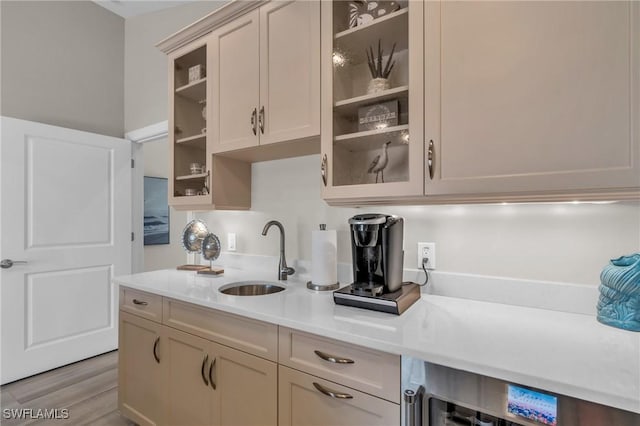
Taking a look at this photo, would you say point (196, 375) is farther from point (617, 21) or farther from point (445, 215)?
point (617, 21)

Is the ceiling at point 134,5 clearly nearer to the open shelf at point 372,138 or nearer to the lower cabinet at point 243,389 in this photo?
the open shelf at point 372,138

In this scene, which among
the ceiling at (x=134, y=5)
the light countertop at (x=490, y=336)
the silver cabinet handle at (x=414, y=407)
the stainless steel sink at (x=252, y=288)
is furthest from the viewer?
the ceiling at (x=134, y=5)

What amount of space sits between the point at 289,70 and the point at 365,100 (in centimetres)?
43

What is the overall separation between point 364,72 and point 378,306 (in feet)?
3.41

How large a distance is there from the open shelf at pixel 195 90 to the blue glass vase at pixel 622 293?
2.14 metres

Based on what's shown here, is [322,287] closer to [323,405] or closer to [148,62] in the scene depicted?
[323,405]

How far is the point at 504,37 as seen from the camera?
3.36 feet

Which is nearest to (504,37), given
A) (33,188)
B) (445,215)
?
(445,215)

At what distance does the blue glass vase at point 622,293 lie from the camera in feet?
3.07

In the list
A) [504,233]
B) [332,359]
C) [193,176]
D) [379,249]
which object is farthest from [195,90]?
[504,233]

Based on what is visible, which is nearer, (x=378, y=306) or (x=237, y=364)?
(x=378, y=306)

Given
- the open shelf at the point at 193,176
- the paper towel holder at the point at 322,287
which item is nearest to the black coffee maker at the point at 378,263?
the paper towel holder at the point at 322,287

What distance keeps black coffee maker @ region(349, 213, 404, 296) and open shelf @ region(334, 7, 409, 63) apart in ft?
2.44

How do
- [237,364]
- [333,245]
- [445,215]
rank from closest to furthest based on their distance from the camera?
[237,364]
[445,215]
[333,245]
